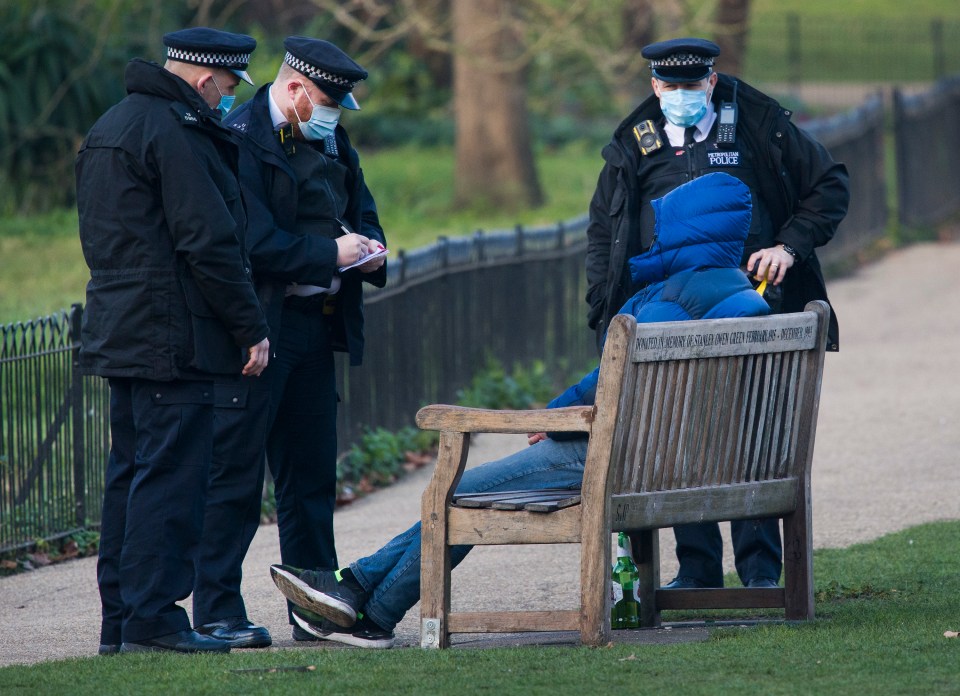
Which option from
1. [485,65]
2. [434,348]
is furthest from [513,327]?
[485,65]

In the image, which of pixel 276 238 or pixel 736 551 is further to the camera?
pixel 736 551

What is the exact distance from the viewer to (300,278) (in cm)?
522

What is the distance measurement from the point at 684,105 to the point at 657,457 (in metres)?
1.60

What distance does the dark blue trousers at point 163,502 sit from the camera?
4785 mm

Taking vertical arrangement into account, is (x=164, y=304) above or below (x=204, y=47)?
below

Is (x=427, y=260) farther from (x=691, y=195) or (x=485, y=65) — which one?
(x=485, y=65)

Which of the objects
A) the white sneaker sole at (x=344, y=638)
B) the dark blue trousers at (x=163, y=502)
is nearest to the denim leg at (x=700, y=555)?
the white sneaker sole at (x=344, y=638)

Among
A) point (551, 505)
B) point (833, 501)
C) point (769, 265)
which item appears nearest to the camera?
point (551, 505)

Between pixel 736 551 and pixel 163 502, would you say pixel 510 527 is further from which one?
pixel 736 551

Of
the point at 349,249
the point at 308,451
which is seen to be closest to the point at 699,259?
the point at 349,249

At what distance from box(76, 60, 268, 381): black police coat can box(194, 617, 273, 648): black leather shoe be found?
0.86 m

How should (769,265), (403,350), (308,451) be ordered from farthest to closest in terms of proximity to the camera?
1. (403,350)
2. (769,265)
3. (308,451)

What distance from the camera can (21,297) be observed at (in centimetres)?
1349

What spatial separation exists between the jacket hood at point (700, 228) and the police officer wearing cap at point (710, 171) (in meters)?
0.70
